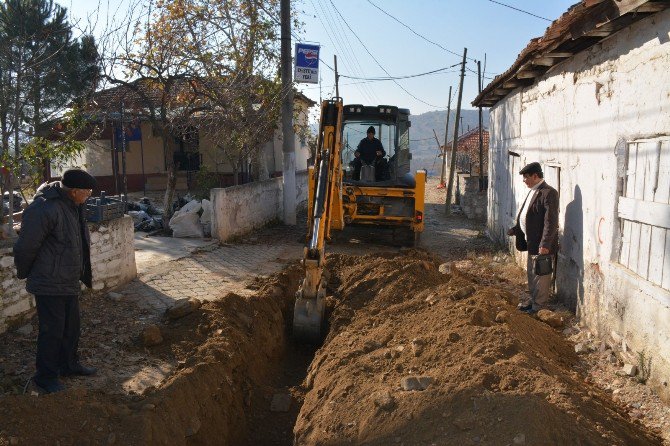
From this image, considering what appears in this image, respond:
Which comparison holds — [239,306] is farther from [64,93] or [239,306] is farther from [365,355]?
[64,93]

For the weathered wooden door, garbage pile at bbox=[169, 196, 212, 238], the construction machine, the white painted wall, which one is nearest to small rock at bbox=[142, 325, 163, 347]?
the construction machine

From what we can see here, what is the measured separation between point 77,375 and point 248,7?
13.5m

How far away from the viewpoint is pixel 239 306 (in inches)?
265

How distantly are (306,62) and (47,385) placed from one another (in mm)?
10650

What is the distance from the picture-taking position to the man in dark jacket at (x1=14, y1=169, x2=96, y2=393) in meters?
4.33

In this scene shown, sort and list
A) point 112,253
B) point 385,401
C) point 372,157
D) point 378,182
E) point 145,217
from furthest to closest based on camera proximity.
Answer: point 145,217
point 372,157
point 378,182
point 112,253
point 385,401

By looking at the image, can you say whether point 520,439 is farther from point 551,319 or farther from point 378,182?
point 378,182

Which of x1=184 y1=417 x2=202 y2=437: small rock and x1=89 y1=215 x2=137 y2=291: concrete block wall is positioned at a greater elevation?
x1=89 y1=215 x2=137 y2=291: concrete block wall

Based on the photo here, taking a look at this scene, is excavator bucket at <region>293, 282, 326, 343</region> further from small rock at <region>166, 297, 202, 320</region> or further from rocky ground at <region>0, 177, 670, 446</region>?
small rock at <region>166, 297, 202, 320</region>

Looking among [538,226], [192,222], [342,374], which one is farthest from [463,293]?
[192,222]

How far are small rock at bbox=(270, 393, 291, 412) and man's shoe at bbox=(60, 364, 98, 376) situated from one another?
162 cm

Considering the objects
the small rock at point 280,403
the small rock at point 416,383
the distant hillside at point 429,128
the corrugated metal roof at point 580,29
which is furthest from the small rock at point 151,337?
the distant hillside at point 429,128

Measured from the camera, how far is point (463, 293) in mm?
6031

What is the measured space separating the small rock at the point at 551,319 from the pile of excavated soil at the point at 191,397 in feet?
9.98
